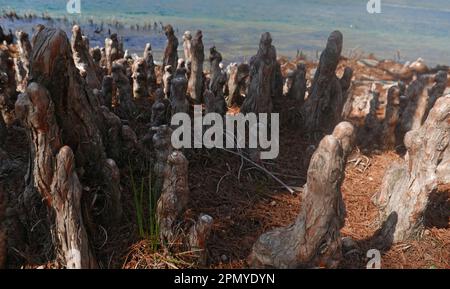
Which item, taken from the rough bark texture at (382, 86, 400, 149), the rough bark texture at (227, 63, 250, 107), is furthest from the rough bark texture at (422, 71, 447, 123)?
the rough bark texture at (227, 63, 250, 107)

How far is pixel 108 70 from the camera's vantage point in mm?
4531

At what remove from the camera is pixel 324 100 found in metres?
3.96

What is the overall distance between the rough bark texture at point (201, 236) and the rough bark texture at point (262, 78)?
1900 millimetres

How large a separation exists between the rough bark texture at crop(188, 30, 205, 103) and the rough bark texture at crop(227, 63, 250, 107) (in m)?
0.35

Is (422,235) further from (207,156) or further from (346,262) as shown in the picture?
(207,156)

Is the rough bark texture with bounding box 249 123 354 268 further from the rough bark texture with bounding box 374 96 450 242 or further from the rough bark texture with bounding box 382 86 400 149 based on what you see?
the rough bark texture with bounding box 382 86 400 149

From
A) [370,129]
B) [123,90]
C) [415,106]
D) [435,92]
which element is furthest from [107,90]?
[435,92]

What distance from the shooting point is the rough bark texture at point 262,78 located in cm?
377

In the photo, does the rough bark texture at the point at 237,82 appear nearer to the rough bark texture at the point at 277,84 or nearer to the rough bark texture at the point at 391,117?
the rough bark texture at the point at 277,84

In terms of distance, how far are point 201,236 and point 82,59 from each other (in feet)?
6.69

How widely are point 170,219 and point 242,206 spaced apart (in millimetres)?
701

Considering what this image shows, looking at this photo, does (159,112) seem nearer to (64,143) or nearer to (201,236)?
(64,143)

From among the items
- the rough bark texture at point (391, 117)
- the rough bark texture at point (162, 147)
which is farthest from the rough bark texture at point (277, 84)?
the rough bark texture at point (162, 147)

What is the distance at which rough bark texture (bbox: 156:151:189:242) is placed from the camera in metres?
2.22
